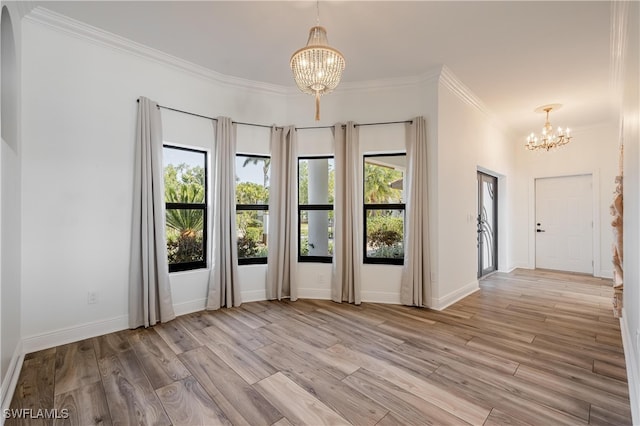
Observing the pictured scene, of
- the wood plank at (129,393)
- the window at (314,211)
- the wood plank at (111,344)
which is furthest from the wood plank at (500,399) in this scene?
the wood plank at (111,344)

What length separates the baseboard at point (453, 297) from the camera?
373 cm

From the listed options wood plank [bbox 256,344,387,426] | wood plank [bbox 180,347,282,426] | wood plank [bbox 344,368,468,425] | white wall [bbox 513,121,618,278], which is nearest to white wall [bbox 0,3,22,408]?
wood plank [bbox 180,347,282,426]

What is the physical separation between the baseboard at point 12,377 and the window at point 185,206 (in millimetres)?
1408

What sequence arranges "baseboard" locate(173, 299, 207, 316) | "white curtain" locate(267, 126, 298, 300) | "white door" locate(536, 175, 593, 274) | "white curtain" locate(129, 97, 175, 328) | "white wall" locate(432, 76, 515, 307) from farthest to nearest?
"white door" locate(536, 175, 593, 274), "white curtain" locate(267, 126, 298, 300), "white wall" locate(432, 76, 515, 307), "baseboard" locate(173, 299, 207, 316), "white curtain" locate(129, 97, 175, 328)

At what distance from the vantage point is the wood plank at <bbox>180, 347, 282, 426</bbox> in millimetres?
1775

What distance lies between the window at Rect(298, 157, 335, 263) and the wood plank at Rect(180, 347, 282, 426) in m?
2.08

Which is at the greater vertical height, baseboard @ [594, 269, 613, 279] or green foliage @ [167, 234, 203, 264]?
green foliage @ [167, 234, 203, 264]

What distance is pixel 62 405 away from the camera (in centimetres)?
187

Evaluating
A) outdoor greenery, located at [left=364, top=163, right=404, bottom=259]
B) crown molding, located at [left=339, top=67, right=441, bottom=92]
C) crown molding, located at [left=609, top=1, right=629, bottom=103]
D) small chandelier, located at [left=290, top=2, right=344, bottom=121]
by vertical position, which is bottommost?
outdoor greenery, located at [left=364, top=163, right=404, bottom=259]

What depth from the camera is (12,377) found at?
6.71 feet

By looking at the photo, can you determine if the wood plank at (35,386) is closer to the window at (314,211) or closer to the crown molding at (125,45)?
the window at (314,211)

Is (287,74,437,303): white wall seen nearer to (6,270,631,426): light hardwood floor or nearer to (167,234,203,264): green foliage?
(6,270,631,426): light hardwood floor

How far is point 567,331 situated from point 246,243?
395cm

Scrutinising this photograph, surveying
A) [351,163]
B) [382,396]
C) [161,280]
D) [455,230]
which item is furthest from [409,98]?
[161,280]
